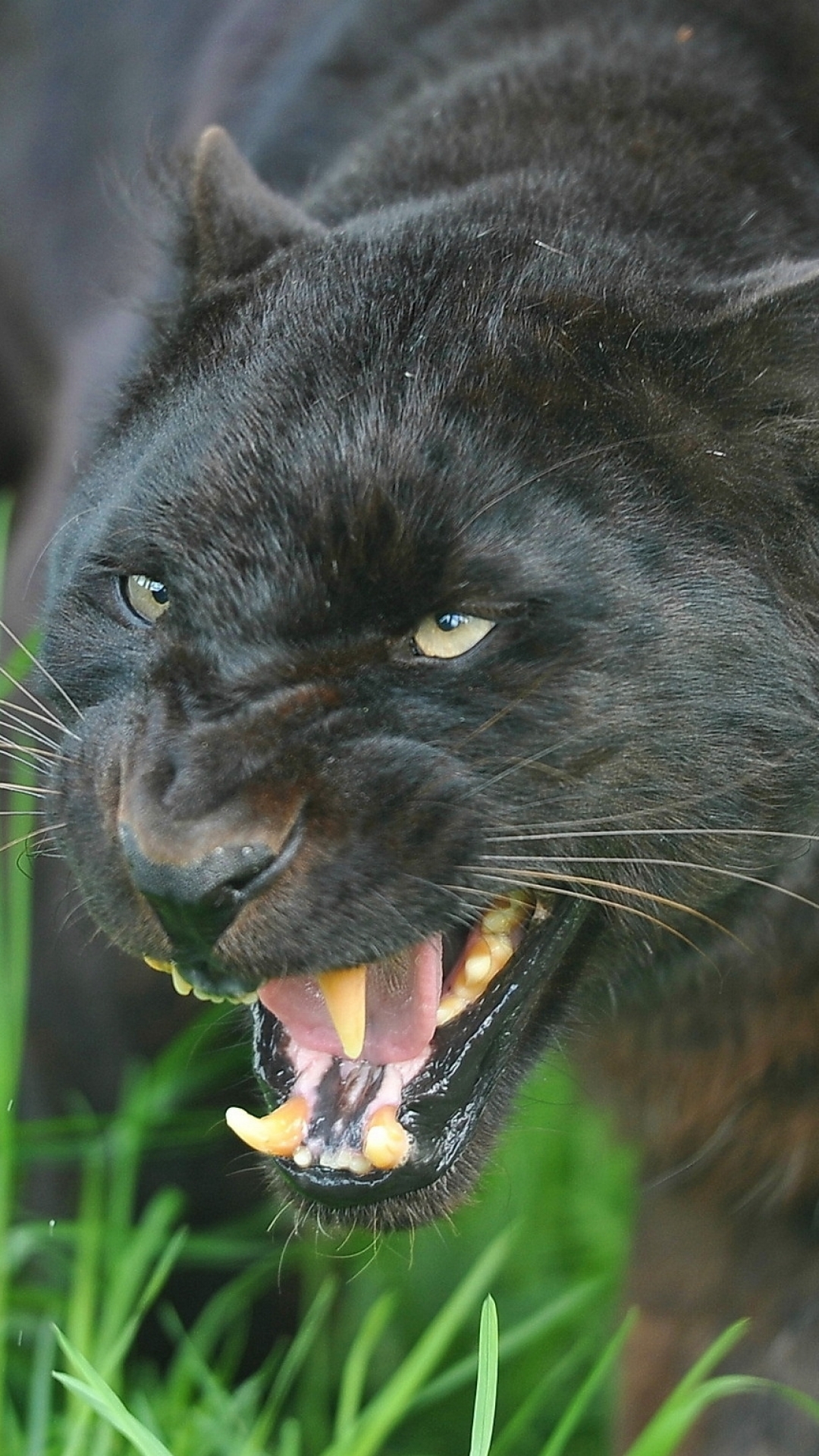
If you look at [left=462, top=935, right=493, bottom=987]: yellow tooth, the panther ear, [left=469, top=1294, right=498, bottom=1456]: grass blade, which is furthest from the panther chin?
the panther ear

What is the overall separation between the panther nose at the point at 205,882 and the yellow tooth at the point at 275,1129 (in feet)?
0.58

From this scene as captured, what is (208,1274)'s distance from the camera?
101 inches

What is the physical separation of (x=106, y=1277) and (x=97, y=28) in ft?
6.56

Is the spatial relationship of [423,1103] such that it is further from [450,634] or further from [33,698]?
[33,698]

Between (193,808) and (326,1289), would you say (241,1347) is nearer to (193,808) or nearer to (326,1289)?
(326,1289)

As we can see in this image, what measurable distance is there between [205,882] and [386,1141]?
0.99 feet

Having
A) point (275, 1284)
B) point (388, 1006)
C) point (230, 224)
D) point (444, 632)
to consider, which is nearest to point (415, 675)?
point (444, 632)

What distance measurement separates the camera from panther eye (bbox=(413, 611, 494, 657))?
141cm

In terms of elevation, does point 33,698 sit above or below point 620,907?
above

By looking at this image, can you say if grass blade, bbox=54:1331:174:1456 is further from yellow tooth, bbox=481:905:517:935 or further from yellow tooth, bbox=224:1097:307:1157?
yellow tooth, bbox=481:905:517:935

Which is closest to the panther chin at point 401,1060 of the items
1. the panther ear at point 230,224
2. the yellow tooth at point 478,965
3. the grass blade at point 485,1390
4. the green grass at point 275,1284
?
the yellow tooth at point 478,965

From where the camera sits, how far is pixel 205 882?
1.33m

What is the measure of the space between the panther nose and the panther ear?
2.11 feet

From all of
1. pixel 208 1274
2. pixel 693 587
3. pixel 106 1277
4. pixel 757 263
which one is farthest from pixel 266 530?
pixel 208 1274
